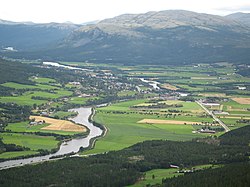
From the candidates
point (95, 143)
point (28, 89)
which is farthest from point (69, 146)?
point (28, 89)

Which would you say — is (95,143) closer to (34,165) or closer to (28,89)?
(34,165)

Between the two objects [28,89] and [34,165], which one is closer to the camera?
[34,165]

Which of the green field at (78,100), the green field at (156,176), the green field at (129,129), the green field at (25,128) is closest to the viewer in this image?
the green field at (156,176)

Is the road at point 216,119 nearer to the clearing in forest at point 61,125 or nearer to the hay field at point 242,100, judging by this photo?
the hay field at point 242,100

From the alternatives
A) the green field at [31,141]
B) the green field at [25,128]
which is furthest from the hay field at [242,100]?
the green field at [31,141]

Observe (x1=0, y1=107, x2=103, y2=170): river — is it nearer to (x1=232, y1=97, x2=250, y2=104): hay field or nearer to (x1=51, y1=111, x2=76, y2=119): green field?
(x1=51, y1=111, x2=76, y2=119): green field
